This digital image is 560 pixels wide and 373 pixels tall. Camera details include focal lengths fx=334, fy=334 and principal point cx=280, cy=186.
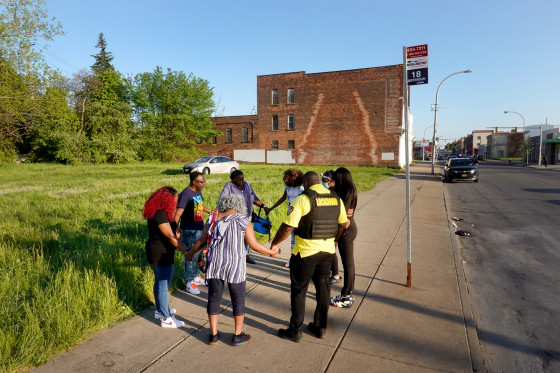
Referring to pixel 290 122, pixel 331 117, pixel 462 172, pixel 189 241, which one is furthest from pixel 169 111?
pixel 189 241

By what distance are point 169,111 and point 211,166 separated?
21.0m

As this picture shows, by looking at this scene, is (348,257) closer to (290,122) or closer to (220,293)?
(220,293)

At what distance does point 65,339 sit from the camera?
333 cm

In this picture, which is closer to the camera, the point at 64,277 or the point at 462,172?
the point at 64,277

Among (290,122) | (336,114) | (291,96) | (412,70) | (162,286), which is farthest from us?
(290,122)

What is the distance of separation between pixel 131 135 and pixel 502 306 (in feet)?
141

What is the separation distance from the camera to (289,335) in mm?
3539

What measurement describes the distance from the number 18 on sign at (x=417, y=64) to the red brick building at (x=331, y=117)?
111ft

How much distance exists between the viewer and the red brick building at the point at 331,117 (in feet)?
128

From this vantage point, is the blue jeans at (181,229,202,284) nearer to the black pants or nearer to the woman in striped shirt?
the woman in striped shirt

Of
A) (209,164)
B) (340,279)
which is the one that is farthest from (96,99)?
(340,279)

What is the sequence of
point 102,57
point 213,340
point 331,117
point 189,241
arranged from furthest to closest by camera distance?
point 102,57 → point 331,117 → point 189,241 → point 213,340

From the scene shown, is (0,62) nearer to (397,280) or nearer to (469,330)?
(397,280)

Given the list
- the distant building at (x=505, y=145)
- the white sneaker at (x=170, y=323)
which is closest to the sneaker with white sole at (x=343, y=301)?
the white sneaker at (x=170, y=323)
